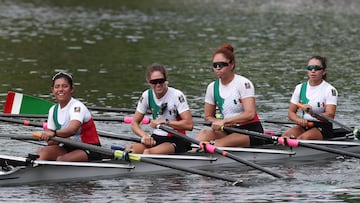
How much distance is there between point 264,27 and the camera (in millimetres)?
52250

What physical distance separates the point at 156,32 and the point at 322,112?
31.3 metres

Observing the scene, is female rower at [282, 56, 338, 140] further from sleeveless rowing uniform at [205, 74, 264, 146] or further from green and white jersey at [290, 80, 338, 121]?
sleeveless rowing uniform at [205, 74, 264, 146]

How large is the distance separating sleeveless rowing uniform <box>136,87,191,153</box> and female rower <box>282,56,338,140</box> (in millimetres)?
2612

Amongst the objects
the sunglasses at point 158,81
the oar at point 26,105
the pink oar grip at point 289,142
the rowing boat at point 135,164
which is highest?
the sunglasses at point 158,81

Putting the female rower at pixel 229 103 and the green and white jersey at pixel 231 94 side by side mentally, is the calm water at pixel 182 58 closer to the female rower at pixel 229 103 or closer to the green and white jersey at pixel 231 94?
the female rower at pixel 229 103

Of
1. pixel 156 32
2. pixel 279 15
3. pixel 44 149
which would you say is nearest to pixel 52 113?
pixel 44 149

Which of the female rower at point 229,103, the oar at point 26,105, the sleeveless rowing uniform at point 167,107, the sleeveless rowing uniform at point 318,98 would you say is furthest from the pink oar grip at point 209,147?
the oar at point 26,105

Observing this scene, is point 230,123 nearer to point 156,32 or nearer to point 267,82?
point 267,82

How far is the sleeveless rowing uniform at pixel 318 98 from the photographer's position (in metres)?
19.4

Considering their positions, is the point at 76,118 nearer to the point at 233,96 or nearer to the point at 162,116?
the point at 162,116

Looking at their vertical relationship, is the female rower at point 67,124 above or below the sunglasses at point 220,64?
below

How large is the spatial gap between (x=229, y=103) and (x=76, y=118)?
3.18m

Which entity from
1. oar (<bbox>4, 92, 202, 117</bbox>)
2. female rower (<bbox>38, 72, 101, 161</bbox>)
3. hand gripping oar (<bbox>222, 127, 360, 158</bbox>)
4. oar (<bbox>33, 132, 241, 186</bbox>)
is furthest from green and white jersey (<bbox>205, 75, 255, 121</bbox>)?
oar (<bbox>4, 92, 202, 117</bbox>)

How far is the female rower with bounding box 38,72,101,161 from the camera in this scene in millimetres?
16625
